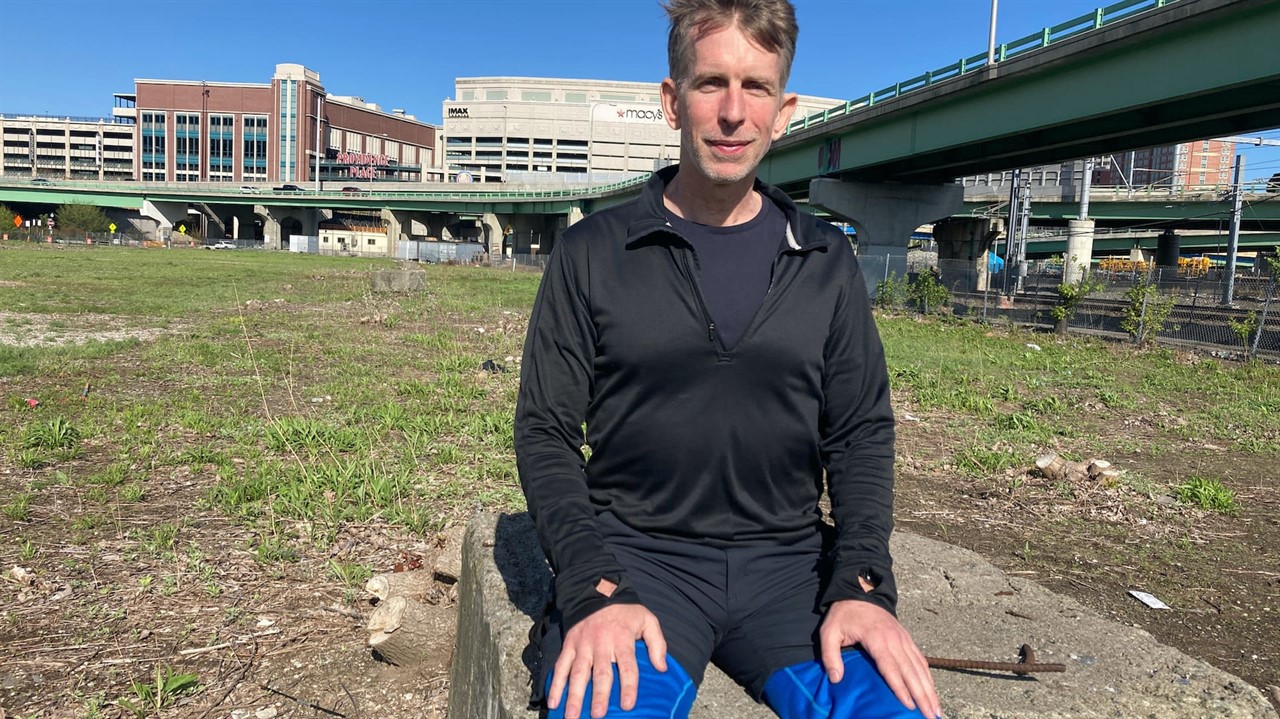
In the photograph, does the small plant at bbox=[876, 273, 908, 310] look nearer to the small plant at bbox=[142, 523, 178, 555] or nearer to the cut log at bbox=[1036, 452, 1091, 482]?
the cut log at bbox=[1036, 452, 1091, 482]

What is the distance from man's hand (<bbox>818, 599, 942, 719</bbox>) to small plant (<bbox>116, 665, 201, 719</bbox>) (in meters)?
2.50

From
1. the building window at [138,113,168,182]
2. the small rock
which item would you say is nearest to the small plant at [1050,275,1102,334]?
the small rock

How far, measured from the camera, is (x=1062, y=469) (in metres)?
6.84

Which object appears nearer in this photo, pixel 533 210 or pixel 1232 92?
pixel 1232 92

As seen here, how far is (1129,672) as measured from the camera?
7.66 feet

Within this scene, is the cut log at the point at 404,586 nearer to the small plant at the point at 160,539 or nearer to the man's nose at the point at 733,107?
the small plant at the point at 160,539

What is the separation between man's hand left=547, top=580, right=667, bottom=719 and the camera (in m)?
1.75

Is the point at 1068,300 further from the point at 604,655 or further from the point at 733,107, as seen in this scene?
the point at 604,655

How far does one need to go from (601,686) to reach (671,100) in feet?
5.26

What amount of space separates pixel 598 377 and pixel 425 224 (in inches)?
3841

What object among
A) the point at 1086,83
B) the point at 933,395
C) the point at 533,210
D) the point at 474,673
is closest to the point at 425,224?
the point at 533,210

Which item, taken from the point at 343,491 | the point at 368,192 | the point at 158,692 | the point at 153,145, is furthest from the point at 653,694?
the point at 153,145

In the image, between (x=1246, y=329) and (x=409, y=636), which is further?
(x=1246, y=329)

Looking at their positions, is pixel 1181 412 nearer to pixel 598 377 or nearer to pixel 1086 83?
pixel 598 377
